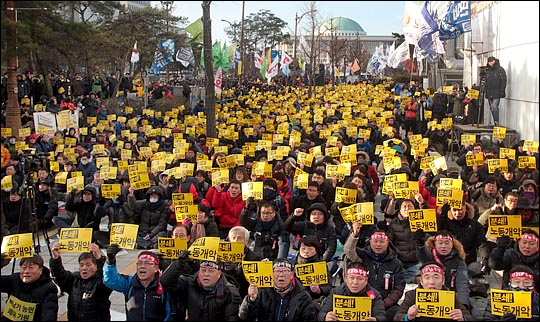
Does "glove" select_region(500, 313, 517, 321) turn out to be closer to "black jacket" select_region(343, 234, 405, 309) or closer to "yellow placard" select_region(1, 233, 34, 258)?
"black jacket" select_region(343, 234, 405, 309)

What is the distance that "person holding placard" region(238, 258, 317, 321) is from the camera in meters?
5.04

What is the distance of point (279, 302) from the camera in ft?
16.7

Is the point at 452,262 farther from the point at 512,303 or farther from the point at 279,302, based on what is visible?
the point at 279,302

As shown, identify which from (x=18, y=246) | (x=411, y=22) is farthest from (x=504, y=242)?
(x=411, y=22)

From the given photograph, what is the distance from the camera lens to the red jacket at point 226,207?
886cm

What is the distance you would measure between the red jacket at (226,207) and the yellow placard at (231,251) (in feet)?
9.23

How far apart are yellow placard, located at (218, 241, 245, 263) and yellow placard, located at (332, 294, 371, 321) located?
4.75 feet

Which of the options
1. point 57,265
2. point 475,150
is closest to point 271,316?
point 57,265

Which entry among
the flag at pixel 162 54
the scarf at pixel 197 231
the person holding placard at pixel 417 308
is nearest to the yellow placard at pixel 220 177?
the scarf at pixel 197 231

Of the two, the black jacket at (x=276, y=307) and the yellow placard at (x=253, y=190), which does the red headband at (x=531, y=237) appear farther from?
the yellow placard at (x=253, y=190)

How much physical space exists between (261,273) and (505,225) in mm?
2984

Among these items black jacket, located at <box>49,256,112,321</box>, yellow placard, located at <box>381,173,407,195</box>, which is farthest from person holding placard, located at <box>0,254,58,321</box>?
yellow placard, located at <box>381,173,407,195</box>

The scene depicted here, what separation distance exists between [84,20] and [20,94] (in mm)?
13303

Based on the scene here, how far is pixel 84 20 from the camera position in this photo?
6.92 meters
